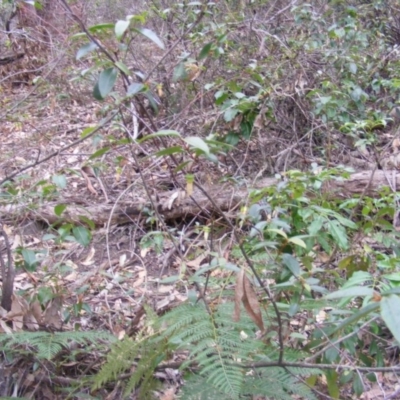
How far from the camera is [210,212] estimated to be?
3.09m

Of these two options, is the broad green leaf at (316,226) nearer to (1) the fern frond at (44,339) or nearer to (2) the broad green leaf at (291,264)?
(2) the broad green leaf at (291,264)

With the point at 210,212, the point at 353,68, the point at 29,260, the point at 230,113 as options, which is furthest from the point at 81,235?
the point at 353,68

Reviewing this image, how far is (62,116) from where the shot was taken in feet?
17.8

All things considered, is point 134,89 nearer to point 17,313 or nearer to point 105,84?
point 105,84

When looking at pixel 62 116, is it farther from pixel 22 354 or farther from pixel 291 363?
pixel 291 363

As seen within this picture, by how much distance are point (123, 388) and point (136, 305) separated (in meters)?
0.70

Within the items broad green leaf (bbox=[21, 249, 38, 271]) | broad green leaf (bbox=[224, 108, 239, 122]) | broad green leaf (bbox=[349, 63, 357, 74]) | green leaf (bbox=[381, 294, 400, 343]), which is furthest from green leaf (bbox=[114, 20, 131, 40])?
Answer: broad green leaf (bbox=[349, 63, 357, 74])

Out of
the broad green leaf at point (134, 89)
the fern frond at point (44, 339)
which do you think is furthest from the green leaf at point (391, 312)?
the fern frond at point (44, 339)

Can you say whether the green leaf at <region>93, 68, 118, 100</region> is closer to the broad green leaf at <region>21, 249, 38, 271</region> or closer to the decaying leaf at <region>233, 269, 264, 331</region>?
the decaying leaf at <region>233, 269, 264, 331</region>

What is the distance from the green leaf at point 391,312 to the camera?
2.48ft

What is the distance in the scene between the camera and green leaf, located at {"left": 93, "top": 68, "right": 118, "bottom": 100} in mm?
1291

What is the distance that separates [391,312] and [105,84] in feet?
2.97

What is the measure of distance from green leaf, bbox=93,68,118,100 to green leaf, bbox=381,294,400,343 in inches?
34.1

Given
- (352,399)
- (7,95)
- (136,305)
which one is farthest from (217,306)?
(7,95)
